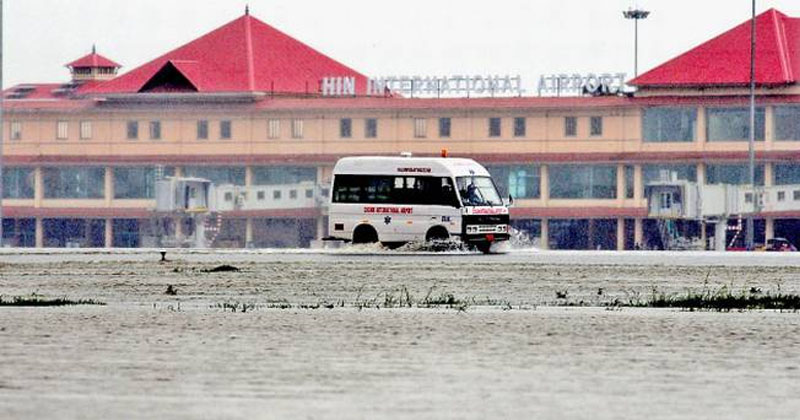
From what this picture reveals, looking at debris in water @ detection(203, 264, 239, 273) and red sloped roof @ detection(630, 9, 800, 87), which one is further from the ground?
red sloped roof @ detection(630, 9, 800, 87)

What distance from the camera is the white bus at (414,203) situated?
1945 inches

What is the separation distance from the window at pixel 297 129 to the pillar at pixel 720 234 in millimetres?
24077

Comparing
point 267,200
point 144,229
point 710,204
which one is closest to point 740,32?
point 710,204

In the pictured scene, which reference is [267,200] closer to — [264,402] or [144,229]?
[144,229]

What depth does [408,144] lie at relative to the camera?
103625 millimetres

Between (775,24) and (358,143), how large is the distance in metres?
23.6

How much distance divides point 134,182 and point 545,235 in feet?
75.6

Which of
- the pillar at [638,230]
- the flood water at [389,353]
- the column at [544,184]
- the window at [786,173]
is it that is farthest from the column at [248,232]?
the flood water at [389,353]

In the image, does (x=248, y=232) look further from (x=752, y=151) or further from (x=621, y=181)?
(x=752, y=151)

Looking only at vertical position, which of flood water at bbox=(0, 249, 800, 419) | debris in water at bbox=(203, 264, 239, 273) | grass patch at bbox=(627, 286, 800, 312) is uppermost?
debris in water at bbox=(203, 264, 239, 273)

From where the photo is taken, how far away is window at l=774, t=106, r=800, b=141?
97125 millimetres

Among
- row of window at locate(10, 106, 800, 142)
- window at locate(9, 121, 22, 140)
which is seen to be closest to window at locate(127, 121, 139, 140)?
row of window at locate(10, 106, 800, 142)

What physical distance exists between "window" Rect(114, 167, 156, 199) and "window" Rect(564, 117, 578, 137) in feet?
74.5

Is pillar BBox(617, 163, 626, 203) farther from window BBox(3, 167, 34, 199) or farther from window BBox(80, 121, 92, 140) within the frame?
window BBox(3, 167, 34, 199)
